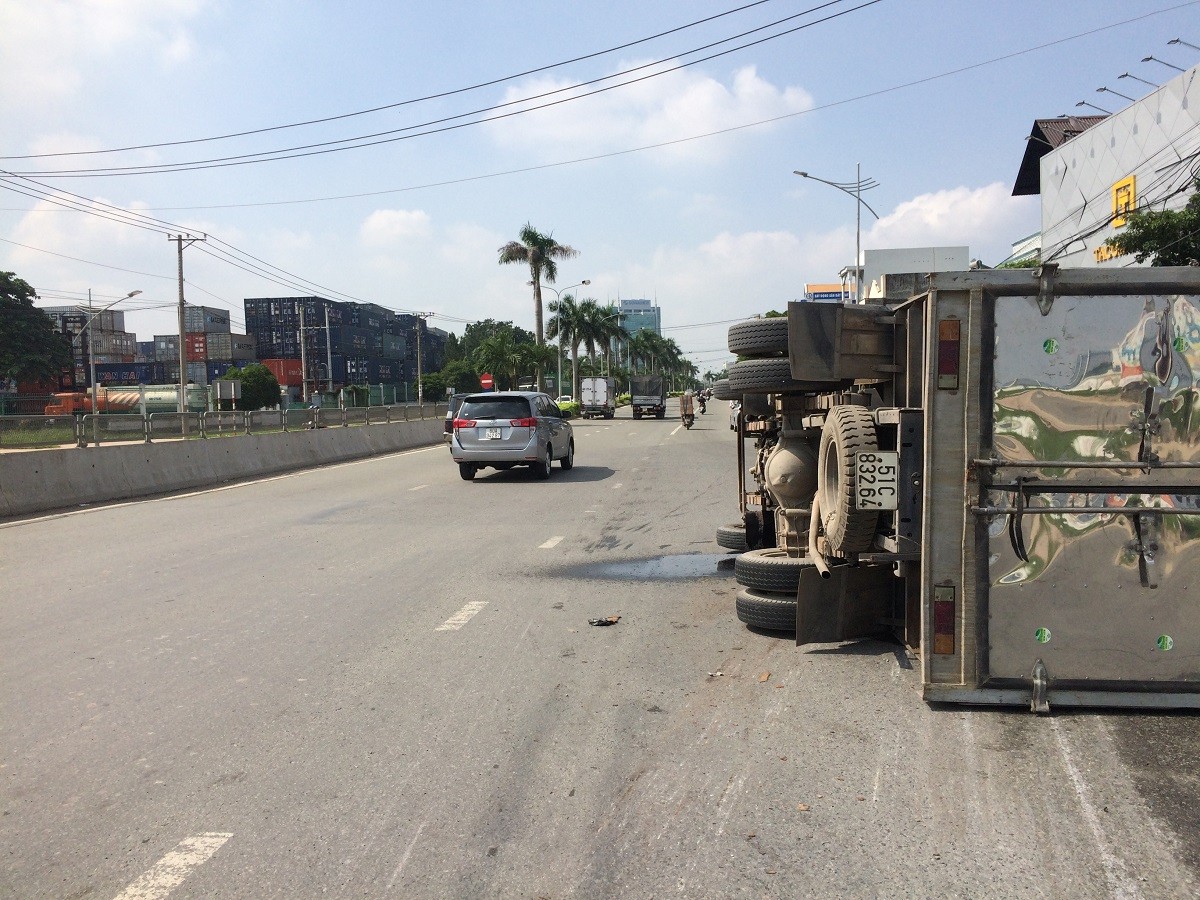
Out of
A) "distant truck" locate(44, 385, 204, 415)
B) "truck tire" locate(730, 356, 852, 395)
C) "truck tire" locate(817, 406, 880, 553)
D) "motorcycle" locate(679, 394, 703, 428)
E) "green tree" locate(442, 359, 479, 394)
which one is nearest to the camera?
"truck tire" locate(817, 406, 880, 553)

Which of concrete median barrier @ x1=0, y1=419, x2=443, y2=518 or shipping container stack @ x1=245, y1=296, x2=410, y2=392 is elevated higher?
shipping container stack @ x1=245, y1=296, x2=410, y2=392

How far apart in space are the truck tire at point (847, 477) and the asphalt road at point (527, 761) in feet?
2.68

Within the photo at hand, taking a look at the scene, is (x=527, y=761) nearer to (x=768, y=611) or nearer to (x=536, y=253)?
(x=768, y=611)

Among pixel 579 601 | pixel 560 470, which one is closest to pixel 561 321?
pixel 560 470

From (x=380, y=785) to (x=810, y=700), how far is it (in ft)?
7.56

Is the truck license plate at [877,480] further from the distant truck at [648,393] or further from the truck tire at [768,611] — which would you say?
the distant truck at [648,393]

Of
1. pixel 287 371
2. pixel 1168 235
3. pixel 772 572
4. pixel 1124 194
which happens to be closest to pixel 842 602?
pixel 772 572

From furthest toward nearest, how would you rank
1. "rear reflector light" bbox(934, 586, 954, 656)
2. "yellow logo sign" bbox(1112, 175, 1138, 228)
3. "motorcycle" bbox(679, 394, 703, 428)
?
"motorcycle" bbox(679, 394, 703, 428) < "yellow logo sign" bbox(1112, 175, 1138, 228) < "rear reflector light" bbox(934, 586, 954, 656)

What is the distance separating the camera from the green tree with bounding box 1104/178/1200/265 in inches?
1062

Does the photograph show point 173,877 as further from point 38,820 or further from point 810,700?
point 810,700

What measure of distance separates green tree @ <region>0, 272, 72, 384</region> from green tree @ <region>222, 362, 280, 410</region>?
14.3 m

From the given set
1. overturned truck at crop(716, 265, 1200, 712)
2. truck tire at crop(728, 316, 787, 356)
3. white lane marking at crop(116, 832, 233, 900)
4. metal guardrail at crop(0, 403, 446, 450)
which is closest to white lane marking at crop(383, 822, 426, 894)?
white lane marking at crop(116, 832, 233, 900)

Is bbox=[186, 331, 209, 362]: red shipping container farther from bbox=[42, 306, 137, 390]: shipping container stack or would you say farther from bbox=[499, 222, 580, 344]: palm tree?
bbox=[499, 222, 580, 344]: palm tree

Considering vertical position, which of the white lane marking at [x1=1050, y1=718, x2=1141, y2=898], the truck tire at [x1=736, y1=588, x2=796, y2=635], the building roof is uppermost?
the building roof
